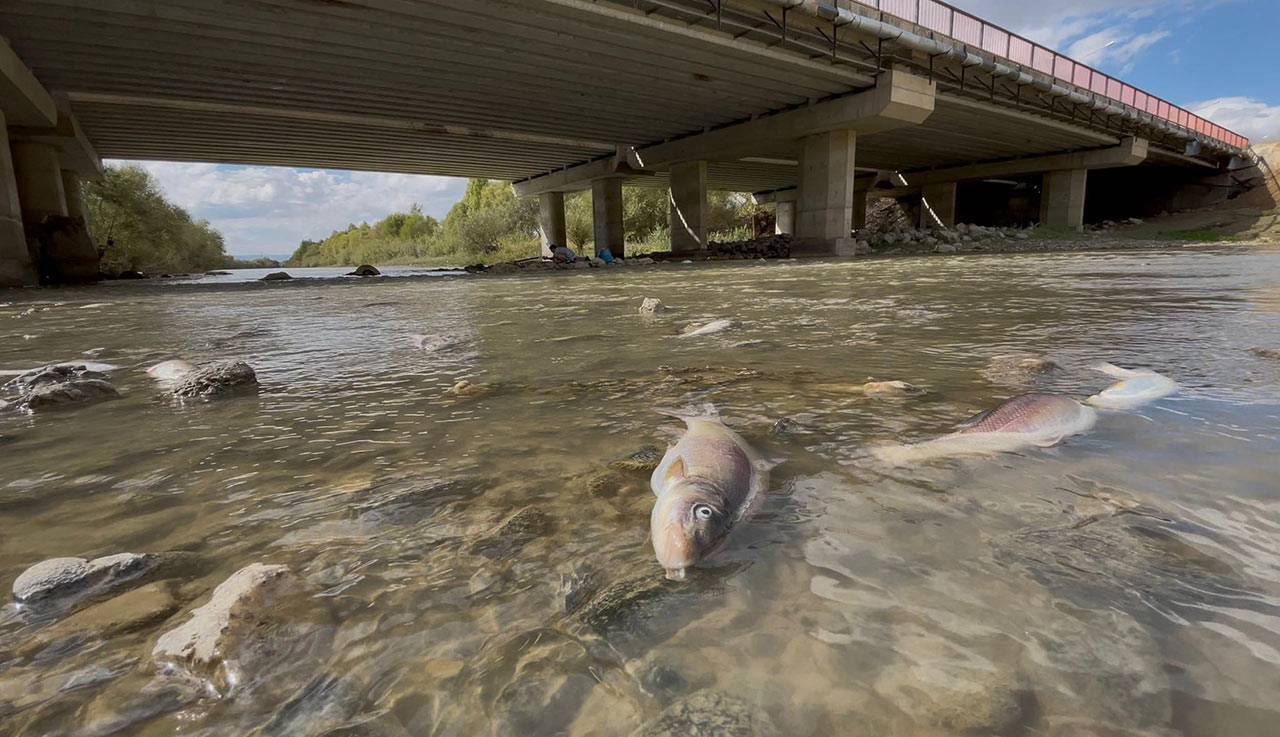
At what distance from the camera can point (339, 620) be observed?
4.22 feet

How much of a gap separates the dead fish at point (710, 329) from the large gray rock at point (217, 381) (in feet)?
9.79

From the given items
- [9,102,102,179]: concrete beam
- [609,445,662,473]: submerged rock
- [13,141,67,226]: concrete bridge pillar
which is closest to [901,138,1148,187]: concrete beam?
[609,445,662,473]: submerged rock

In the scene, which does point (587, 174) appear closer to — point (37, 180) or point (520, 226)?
point (37, 180)

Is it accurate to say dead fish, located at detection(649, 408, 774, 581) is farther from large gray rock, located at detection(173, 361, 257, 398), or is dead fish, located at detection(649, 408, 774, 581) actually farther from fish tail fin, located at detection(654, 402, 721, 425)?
large gray rock, located at detection(173, 361, 257, 398)

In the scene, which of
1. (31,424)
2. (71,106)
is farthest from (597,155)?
(31,424)

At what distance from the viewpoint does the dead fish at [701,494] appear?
4.82ft

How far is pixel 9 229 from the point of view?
15.4 meters

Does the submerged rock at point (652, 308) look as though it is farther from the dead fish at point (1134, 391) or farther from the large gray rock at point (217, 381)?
the dead fish at point (1134, 391)

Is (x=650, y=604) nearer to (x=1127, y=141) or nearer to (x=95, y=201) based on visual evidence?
(x=1127, y=141)

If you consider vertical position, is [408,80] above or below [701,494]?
above

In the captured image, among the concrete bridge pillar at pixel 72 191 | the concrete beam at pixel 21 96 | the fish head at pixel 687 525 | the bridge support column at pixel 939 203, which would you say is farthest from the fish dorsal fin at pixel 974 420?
the bridge support column at pixel 939 203

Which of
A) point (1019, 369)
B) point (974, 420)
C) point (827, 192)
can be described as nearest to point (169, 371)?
point (974, 420)

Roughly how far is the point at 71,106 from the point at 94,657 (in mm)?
24414

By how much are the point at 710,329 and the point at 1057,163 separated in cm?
3747
